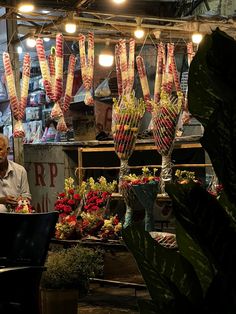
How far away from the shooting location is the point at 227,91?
64 centimetres

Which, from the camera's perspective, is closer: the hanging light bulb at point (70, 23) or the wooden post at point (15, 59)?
the hanging light bulb at point (70, 23)

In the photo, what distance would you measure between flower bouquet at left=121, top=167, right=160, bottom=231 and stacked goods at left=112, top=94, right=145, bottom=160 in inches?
13.1

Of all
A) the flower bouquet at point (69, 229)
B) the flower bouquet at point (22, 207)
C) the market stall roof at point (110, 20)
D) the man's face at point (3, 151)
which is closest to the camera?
the flower bouquet at point (69, 229)

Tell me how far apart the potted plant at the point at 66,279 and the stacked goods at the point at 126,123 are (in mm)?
1278

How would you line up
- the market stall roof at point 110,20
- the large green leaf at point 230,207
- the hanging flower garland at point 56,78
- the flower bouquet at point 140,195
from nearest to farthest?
1. the large green leaf at point 230,207
2. the flower bouquet at point 140,195
3. the market stall roof at point 110,20
4. the hanging flower garland at point 56,78

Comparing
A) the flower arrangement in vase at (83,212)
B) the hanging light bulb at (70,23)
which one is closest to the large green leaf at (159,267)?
the flower arrangement in vase at (83,212)

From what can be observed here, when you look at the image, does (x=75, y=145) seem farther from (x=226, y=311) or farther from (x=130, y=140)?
(x=226, y=311)

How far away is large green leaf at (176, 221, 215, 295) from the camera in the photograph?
2.53 feet

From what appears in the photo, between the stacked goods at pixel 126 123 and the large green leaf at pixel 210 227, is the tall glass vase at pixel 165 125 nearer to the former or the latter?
the stacked goods at pixel 126 123

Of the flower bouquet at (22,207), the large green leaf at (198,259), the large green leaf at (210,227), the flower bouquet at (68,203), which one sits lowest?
the flower bouquet at (22,207)

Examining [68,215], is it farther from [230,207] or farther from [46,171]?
[230,207]

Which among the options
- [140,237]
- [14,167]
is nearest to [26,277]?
[140,237]

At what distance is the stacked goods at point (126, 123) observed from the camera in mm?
4602

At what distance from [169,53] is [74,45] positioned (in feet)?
9.00
